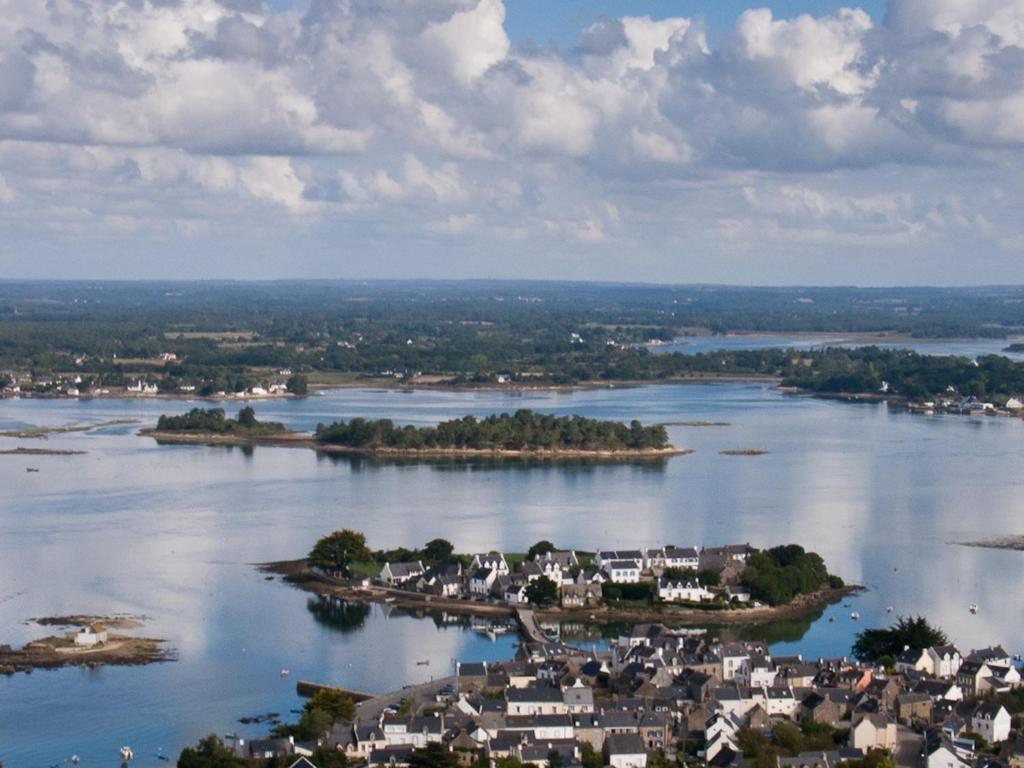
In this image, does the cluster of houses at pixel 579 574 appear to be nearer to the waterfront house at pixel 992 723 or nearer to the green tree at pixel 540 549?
the green tree at pixel 540 549

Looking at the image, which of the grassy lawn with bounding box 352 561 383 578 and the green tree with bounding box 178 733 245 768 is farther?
the grassy lawn with bounding box 352 561 383 578

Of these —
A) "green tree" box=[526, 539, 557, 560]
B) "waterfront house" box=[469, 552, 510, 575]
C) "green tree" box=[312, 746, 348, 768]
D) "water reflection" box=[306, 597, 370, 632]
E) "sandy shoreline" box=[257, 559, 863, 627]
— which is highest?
"green tree" box=[526, 539, 557, 560]

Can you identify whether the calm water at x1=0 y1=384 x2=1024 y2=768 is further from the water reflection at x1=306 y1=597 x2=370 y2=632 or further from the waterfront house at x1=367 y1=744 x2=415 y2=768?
the waterfront house at x1=367 y1=744 x2=415 y2=768

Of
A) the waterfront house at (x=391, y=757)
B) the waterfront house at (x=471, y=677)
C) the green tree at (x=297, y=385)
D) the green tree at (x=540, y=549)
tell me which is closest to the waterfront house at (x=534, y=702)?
the waterfront house at (x=471, y=677)

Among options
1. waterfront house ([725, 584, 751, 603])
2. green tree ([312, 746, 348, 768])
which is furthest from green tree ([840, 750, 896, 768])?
waterfront house ([725, 584, 751, 603])

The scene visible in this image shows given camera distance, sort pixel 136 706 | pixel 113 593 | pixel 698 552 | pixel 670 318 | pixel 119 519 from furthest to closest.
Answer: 1. pixel 670 318
2. pixel 119 519
3. pixel 698 552
4. pixel 113 593
5. pixel 136 706

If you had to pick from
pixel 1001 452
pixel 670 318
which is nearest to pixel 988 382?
pixel 1001 452

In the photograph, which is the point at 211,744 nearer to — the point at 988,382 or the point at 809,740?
the point at 809,740
